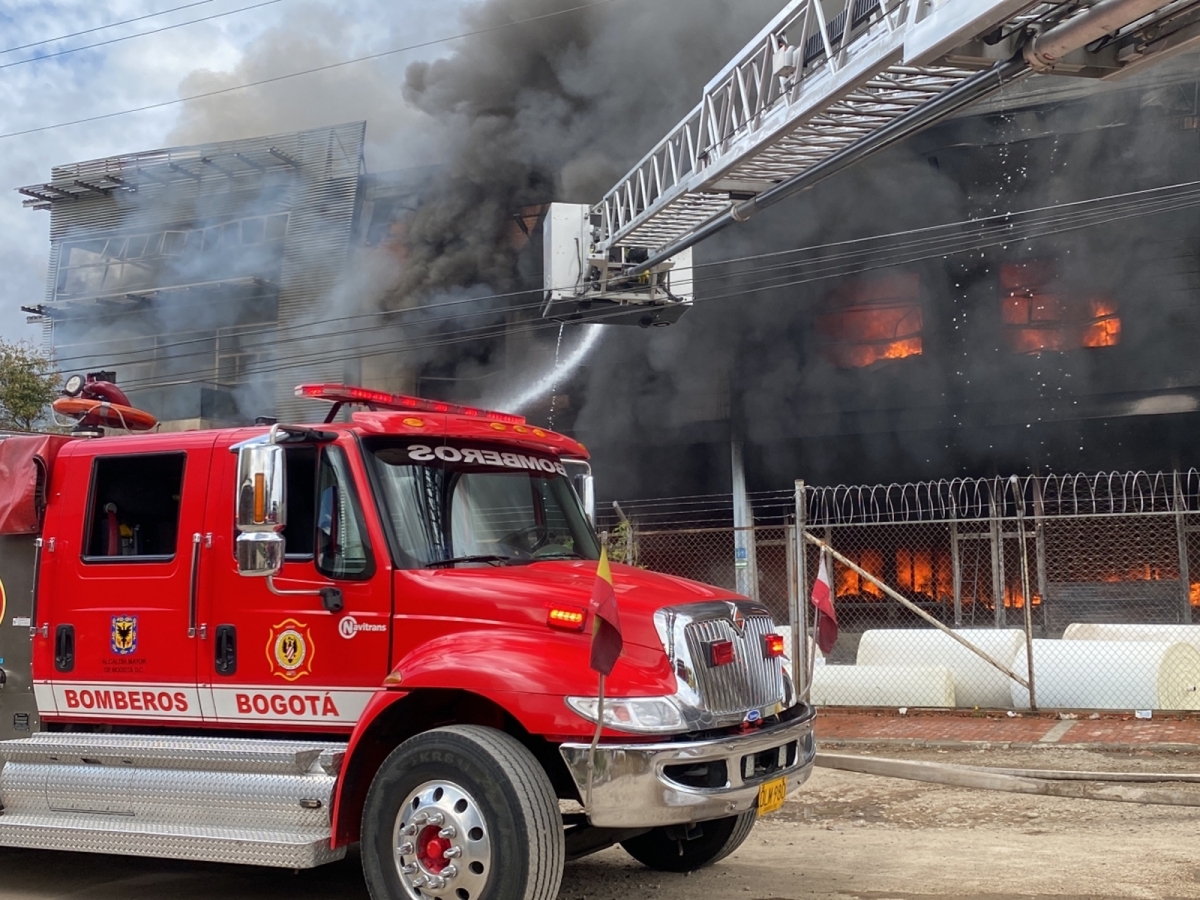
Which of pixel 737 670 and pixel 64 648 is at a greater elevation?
pixel 64 648

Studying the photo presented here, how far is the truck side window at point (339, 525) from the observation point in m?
5.16

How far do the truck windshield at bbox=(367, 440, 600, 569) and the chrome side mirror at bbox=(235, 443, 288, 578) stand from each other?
54 centimetres

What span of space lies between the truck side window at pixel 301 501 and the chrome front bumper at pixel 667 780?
1575mm

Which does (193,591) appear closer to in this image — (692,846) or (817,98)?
(692,846)

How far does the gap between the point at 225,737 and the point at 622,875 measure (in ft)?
6.93

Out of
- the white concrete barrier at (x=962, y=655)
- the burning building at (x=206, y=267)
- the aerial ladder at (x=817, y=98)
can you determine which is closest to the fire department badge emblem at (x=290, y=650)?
the aerial ladder at (x=817, y=98)

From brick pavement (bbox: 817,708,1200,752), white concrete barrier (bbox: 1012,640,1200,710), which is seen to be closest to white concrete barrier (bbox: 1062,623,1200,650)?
white concrete barrier (bbox: 1012,640,1200,710)

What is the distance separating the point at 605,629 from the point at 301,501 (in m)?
1.72

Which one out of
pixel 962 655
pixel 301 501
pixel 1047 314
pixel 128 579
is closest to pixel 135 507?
pixel 128 579

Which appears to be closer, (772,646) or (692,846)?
(772,646)

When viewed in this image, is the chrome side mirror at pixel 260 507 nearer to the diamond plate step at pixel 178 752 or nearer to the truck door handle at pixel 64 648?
the diamond plate step at pixel 178 752

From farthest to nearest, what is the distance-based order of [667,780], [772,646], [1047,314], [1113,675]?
[1047,314] → [1113,675] → [772,646] → [667,780]

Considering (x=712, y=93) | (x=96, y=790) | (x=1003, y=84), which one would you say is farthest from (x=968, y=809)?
(x=712, y=93)

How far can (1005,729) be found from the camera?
33.6 feet
